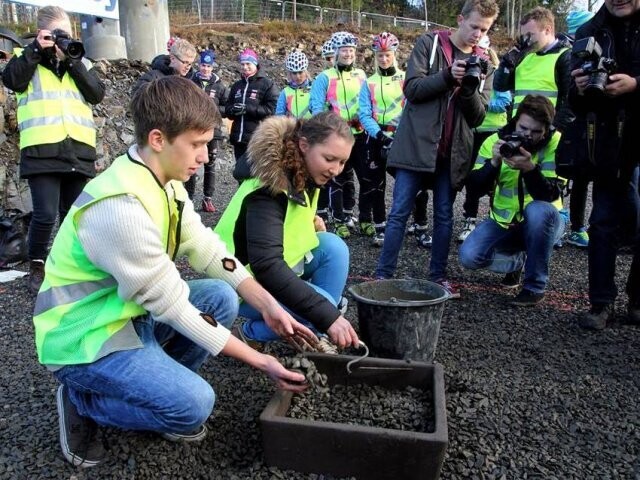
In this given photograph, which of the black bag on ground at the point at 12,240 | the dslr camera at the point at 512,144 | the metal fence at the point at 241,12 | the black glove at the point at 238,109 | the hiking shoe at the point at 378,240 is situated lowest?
the hiking shoe at the point at 378,240

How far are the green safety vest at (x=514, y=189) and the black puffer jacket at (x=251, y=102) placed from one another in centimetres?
361

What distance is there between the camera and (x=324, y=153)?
259 centimetres

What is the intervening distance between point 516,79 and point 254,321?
3.47 meters

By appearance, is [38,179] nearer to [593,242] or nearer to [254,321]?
[254,321]

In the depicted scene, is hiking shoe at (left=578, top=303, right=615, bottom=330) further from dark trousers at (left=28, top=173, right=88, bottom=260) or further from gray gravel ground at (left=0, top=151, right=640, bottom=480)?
dark trousers at (left=28, top=173, right=88, bottom=260)

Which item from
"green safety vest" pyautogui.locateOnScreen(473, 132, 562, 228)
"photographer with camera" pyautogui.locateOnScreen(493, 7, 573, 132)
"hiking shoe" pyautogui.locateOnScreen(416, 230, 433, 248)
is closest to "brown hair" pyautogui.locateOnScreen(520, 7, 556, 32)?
"photographer with camera" pyautogui.locateOnScreen(493, 7, 573, 132)

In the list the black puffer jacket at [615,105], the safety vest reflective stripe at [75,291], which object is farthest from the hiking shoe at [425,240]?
the safety vest reflective stripe at [75,291]

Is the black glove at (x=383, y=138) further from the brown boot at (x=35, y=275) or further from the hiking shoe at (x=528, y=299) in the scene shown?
the brown boot at (x=35, y=275)

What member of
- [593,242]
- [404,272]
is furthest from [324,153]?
[404,272]

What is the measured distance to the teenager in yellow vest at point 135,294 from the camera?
1.85 meters

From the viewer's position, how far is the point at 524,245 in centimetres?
400

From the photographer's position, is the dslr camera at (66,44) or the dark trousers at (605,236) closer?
the dark trousers at (605,236)

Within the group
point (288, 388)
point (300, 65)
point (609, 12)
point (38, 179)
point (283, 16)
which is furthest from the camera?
point (283, 16)

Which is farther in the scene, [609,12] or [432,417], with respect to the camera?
[609,12]
